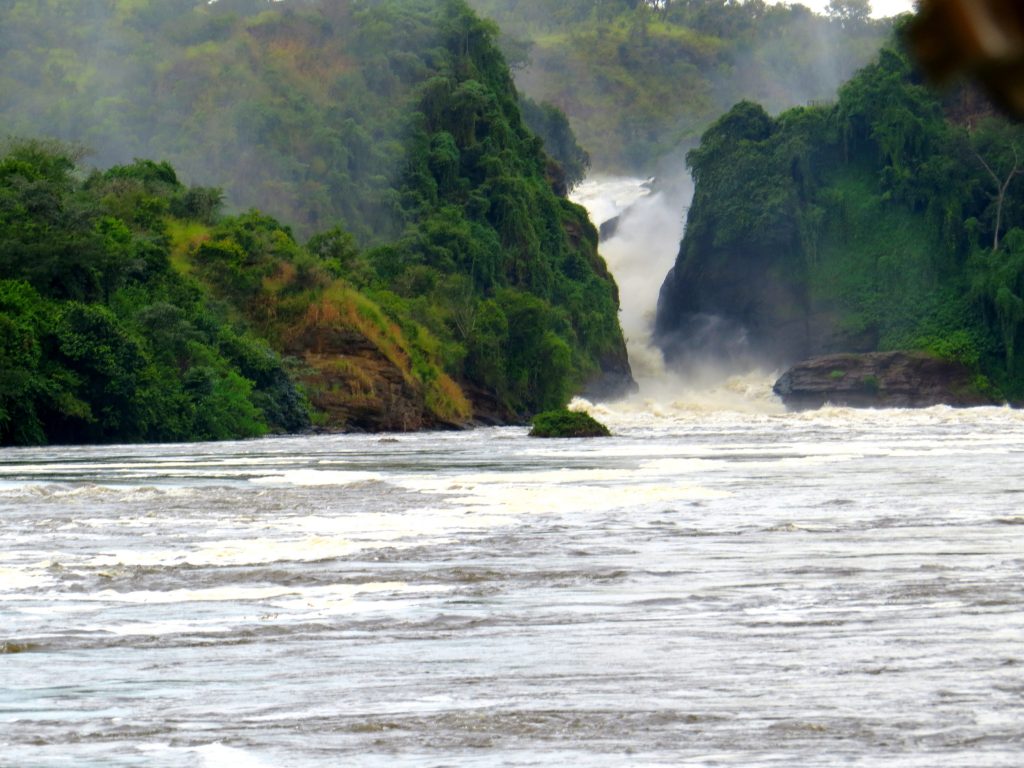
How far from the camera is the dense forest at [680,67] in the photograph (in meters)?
152

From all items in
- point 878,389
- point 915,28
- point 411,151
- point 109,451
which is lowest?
point 878,389

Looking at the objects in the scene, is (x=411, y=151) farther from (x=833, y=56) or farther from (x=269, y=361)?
(x=833, y=56)

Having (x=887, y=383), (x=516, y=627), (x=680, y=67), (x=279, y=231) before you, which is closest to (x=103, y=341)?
(x=279, y=231)

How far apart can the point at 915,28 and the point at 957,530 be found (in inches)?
464

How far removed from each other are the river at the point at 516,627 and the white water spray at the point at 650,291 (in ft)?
196

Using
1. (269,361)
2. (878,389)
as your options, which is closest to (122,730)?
(269,361)

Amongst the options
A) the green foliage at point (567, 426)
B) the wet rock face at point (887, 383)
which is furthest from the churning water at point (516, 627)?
the wet rock face at point (887, 383)

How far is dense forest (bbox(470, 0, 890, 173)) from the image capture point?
152 meters

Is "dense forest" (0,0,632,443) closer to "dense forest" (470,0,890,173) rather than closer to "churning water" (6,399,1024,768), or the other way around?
"churning water" (6,399,1024,768)

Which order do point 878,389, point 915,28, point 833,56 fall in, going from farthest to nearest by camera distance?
point 833,56 < point 878,389 < point 915,28

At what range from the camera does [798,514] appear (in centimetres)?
1517

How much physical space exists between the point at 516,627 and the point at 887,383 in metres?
75.5

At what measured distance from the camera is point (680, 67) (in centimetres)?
15975

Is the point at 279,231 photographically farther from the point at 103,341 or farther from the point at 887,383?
the point at 887,383
